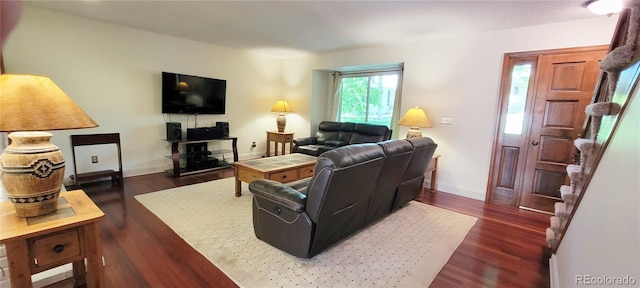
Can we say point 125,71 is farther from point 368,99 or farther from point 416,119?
point 416,119

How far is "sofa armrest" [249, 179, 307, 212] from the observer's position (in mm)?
1991

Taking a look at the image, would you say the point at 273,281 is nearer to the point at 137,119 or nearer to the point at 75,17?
the point at 137,119

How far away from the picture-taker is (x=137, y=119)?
438cm

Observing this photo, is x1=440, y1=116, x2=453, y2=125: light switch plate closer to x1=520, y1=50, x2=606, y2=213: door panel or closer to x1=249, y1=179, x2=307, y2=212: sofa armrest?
x1=520, y1=50, x2=606, y2=213: door panel

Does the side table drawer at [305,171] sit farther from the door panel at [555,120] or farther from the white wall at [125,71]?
the door panel at [555,120]

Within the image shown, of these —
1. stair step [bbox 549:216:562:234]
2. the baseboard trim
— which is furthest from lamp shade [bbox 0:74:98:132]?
the baseboard trim

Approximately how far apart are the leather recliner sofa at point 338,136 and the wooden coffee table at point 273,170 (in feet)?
4.05

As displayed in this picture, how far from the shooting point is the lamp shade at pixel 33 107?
3.58 ft

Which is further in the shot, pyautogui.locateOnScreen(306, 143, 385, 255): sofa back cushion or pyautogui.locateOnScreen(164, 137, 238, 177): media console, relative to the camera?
pyautogui.locateOnScreen(164, 137, 238, 177): media console

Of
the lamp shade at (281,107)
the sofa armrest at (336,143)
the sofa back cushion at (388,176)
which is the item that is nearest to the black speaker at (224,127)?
the lamp shade at (281,107)

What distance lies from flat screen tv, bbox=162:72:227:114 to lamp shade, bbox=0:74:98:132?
142 inches

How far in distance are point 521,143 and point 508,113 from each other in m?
0.43

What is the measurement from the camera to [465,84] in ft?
12.7

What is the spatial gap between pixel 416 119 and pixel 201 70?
3974 mm
